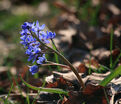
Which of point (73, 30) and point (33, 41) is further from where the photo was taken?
point (73, 30)

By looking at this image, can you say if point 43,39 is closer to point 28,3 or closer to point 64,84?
point 64,84

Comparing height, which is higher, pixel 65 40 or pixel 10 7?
pixel 10 7

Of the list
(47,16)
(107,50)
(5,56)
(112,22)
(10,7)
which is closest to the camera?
(107,50)

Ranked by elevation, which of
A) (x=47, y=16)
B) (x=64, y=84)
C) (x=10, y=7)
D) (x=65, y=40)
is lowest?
(x=64, y=84)

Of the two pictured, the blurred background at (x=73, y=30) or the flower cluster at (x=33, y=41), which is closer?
the flower cluster at (x=33, y=41)

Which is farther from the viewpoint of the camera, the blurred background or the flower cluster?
the blurred background

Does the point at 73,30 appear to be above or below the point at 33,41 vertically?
above

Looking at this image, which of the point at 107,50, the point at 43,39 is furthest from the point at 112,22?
the point at 43,39

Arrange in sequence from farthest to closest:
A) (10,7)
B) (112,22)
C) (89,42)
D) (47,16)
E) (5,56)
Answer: (10,7)
(47,16)
(5,56)
(112,22)
(89,42)
